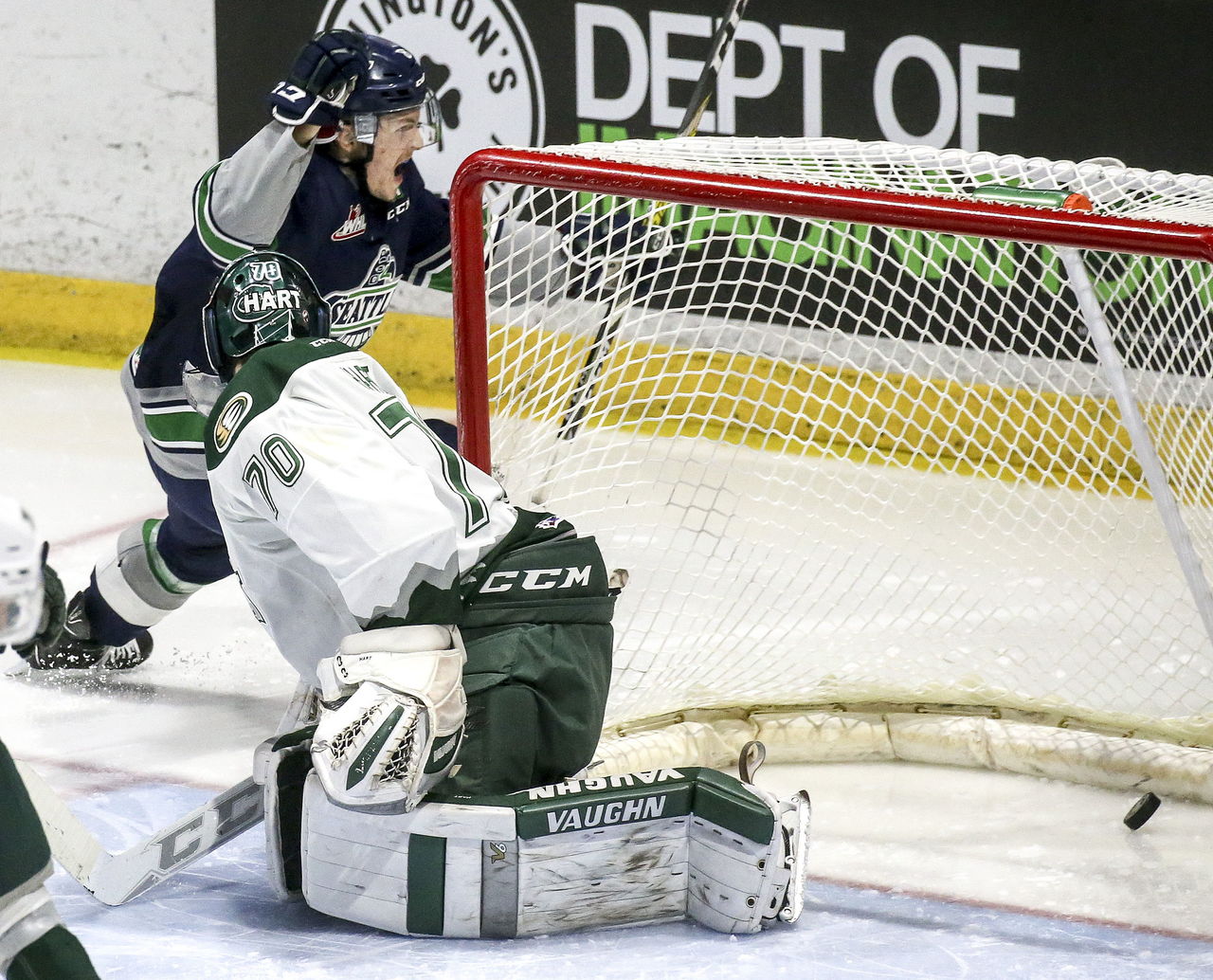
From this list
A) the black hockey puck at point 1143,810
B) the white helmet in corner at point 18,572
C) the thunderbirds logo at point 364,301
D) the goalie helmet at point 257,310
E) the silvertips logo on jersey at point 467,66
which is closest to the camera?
the white helmet in corner at point 18,572

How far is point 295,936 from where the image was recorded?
2.23 meters

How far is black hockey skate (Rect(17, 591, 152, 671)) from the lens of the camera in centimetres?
331

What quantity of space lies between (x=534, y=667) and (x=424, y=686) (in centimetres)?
23

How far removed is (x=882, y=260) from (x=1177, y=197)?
1.39m

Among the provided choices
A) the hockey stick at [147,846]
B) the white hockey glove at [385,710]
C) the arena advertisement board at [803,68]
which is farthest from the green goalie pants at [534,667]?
the arena advertisement board at [803,68]

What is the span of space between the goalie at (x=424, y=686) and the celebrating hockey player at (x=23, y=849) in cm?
39

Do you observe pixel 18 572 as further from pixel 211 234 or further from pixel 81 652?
pixel 81 652

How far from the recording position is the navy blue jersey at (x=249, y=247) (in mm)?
3041

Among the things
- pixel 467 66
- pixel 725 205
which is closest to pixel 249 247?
pixel 725 205

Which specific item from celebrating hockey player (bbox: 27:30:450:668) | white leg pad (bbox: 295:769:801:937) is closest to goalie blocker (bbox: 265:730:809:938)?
white leg pad (bbox: 295:769:801:937)

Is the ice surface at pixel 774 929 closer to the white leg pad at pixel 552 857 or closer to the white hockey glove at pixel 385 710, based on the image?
the white leg pad at pixel 552 857

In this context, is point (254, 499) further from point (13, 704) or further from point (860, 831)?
point (13, 704)

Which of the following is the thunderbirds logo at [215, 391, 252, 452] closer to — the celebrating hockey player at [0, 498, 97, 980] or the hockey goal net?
the celebrating hockey player at [0, 498, 97, 980]

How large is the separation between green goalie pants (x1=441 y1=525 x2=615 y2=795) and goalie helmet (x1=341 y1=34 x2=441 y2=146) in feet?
3.23
